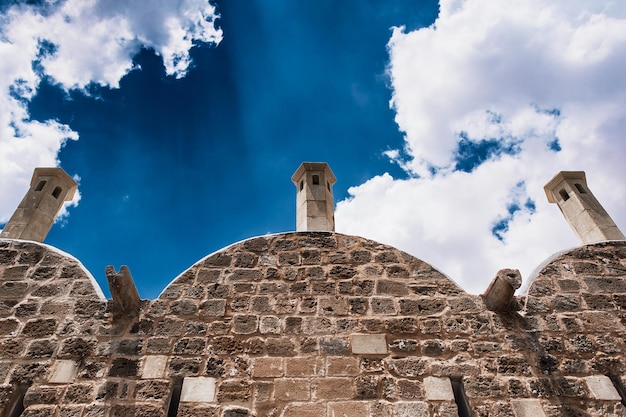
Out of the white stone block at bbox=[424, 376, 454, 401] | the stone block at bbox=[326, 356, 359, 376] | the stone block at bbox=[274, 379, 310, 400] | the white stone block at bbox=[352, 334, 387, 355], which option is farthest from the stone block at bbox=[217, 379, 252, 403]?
the white stone block at bbox=[424, 376, 454, 401]

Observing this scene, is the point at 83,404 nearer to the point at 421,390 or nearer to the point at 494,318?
the point at 421,390

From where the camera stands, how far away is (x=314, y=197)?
18.2 ft

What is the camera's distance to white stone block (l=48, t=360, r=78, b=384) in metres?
3.87

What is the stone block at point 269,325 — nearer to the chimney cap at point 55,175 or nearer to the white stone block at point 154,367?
the white stone block at point 154,367

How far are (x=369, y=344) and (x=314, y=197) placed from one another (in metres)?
2.22

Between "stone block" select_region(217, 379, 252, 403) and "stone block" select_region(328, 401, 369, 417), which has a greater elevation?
"stone block" select_region(217, 379, 252, 403)

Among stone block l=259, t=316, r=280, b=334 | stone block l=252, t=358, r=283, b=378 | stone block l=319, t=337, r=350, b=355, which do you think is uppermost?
stone block l=259, t=316, r=280, b=334

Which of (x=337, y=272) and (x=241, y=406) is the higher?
(x=337, y=272)

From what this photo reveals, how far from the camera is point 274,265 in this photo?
4.80 m

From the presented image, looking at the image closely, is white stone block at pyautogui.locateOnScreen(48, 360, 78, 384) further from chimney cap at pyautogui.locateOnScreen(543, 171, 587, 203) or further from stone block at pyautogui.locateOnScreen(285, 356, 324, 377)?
chimney cap at pyautogui.locateOnScreen(543, 171, 587, 203)

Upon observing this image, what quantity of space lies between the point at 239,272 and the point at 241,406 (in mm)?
1533

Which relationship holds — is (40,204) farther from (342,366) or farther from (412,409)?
(412,409)

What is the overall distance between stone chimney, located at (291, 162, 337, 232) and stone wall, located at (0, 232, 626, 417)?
36 cm

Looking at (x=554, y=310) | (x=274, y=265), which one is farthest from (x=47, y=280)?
(x=554, y=310)
